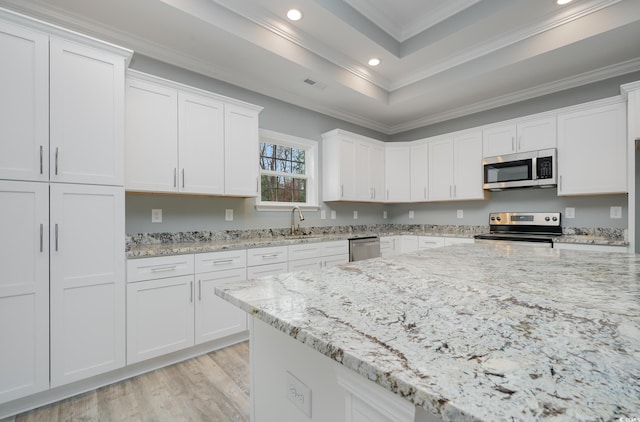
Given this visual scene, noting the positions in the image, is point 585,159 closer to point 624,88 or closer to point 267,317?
point 624,88

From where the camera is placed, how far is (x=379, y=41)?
3.11 m

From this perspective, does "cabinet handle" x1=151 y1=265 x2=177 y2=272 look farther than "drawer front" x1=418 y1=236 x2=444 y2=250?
No

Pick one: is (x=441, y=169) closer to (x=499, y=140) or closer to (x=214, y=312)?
(x=499, y=140)

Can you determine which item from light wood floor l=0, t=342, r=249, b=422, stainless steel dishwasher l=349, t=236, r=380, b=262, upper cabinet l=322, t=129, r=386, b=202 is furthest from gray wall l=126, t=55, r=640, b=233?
light wood floor l=0, t=342, r=249, b=422

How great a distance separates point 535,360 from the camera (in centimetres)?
50

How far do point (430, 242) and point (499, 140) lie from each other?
1.63 metres

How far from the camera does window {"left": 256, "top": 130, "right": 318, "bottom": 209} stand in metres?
3.67

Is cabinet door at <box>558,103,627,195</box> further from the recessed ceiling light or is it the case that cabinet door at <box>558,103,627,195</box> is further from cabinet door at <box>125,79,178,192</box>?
cabinet door at <box>125,79,178,192</box>

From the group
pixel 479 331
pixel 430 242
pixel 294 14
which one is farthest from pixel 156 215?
pixel 430 242

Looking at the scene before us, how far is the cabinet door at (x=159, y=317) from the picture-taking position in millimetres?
2119

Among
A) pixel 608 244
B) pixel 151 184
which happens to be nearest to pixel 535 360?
pixel 151 184

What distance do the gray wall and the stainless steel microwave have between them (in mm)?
338

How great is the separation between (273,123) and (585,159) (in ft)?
11.9

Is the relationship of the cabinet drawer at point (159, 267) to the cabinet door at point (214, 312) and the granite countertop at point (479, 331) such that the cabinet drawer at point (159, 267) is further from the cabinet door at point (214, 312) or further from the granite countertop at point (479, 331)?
the granite countertop at point (479, 331)
